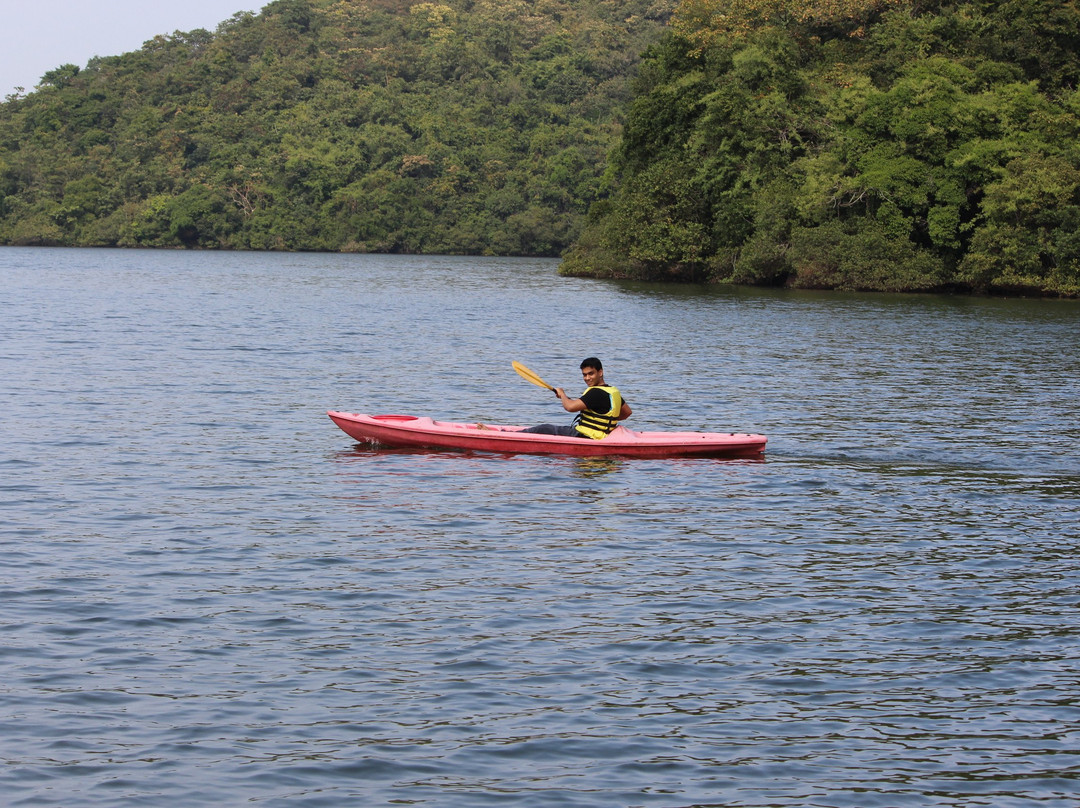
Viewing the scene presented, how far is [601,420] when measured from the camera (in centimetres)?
1550

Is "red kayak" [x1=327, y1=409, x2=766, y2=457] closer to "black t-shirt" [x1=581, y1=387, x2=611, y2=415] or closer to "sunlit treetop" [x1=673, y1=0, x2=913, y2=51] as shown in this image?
"black t-shirt" [x1=581, y1=387, x2=611, y2=415]

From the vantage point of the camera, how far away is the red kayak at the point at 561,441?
1553 centimetres

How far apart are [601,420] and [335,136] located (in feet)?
339

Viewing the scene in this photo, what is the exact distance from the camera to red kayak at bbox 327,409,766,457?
1553 cm

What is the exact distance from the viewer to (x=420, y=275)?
6775 centimetres

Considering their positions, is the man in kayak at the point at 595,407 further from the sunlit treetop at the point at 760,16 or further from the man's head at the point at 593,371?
the sunlit treetop at the point at 760,16

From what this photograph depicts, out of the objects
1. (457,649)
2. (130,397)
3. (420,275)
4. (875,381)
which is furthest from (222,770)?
(420,275)

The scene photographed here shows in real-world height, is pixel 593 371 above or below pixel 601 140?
below

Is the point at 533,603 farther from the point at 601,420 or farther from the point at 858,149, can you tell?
the point at 858,149

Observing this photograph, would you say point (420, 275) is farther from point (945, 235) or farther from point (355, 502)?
point (355, 502)

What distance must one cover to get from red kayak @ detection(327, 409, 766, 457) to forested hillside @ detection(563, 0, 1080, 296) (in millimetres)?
32343

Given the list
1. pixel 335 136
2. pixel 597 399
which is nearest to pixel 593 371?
pixel 597 399

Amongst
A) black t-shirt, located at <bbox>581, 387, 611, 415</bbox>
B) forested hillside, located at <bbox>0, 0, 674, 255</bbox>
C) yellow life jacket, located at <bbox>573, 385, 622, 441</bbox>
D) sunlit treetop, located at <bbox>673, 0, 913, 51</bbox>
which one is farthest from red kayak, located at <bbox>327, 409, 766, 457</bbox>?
forested hillside, located at <bbox>0, 0, 674, 255</bbox>

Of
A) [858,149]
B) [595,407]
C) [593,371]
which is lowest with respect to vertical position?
[595,407]
